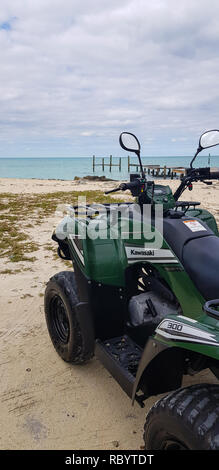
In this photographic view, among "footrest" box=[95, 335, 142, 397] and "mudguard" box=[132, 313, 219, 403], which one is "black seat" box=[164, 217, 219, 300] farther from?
"footrest" box=[95, 335, 142, 397]

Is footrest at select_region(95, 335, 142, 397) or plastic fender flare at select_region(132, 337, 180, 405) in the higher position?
plastic fender flare at select_region(132, 337, 180, 405)

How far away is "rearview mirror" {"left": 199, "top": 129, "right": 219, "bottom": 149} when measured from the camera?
294 centimetres

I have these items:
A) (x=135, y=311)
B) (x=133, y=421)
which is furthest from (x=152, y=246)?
(x=133, y=421)

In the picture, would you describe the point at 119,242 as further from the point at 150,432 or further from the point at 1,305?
the point at 1,305

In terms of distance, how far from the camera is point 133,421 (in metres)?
2.60

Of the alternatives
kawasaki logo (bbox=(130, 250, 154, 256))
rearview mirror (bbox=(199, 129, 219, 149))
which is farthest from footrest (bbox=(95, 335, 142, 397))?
rearview mirror (bbox=(199, 129, 219, 149))

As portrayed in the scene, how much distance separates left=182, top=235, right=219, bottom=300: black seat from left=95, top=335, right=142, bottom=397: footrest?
83cm

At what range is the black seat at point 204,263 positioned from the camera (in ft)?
6.81

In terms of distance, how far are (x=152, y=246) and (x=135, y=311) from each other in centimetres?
59

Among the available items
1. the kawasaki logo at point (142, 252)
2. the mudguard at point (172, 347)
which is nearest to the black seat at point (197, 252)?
the kawasaki logo at point (142, 252)

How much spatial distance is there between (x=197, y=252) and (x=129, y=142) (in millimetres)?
1143

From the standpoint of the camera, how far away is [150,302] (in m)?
2.54

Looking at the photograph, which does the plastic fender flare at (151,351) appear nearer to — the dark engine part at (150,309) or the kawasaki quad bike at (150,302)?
the kawasaki quad bike at (150,302)


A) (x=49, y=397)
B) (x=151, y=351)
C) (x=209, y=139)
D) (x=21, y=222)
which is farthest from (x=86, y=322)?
(x=21, y=222)
